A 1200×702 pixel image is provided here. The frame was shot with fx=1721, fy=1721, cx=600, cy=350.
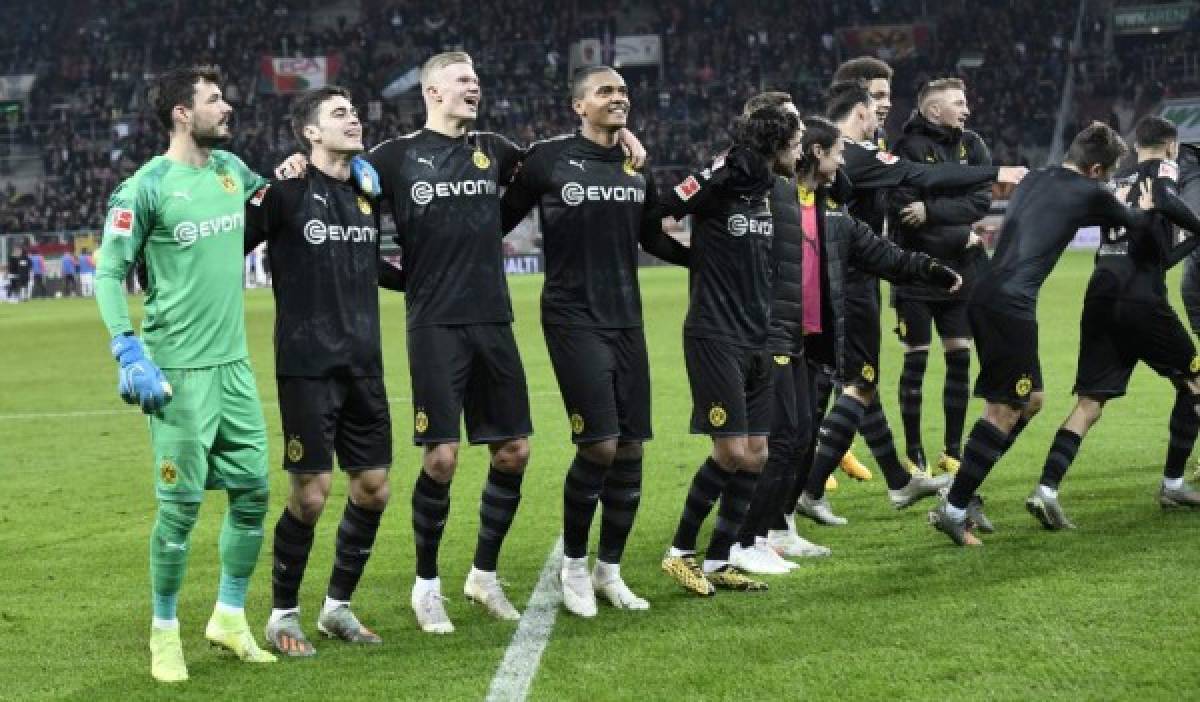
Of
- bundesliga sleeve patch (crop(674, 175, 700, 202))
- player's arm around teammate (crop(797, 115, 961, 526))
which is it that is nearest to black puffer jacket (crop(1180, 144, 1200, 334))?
player's arm around teammate (crop(797, 115, 961, 526))

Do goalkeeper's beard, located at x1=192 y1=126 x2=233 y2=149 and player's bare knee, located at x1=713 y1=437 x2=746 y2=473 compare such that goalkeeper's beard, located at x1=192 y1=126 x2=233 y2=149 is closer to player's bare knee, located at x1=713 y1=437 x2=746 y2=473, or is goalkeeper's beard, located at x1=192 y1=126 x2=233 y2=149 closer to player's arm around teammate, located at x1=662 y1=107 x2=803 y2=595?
player's arm around teammate, located at x1=662 y1=107 x2=803 y2=595

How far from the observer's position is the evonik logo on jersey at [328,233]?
6801mm

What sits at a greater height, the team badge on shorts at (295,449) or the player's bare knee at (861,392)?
the team badge on shorts at (295,449)

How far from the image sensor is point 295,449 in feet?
22.2

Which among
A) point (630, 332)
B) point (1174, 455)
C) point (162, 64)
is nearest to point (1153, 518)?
point (1174, 455)

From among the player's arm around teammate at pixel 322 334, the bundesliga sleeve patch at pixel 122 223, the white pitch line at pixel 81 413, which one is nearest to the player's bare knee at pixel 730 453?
the player's arm around teammate at pixel 322 334

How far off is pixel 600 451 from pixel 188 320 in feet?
6.31

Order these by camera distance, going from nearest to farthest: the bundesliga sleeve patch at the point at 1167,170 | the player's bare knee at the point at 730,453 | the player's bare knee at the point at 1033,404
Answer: the player's bare knee at the point at 730,453, the player's bare knee at the point at 1033,404, the bundesliga sleeve patch at the point at 1167,170

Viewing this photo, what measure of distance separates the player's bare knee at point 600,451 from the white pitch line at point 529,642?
69 centimetres

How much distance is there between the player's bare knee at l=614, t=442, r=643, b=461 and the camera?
25.1 feet

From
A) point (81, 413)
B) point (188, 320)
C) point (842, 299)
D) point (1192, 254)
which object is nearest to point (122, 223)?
point (188, 320)

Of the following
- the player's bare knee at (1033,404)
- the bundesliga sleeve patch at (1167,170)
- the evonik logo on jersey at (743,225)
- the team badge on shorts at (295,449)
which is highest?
the evonik logo on jersey at (743,225)

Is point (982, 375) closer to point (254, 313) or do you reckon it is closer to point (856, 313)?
point (856, 313)

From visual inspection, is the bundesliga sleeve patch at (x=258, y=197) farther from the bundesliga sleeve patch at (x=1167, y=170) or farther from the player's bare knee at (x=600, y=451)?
the bundesliga sleeve patch at (x=1167, y=170)
